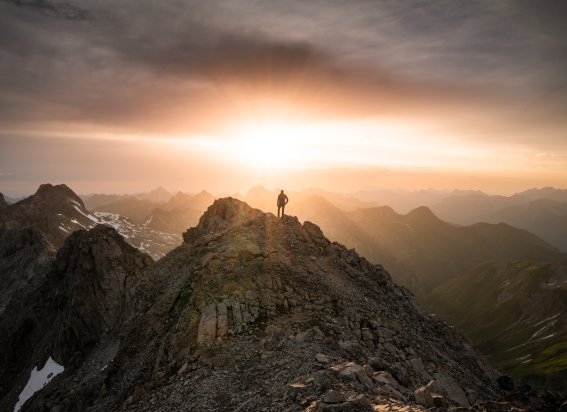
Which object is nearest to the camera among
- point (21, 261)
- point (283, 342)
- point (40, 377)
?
point (283, 342)

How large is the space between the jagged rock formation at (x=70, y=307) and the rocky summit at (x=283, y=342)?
140 feet

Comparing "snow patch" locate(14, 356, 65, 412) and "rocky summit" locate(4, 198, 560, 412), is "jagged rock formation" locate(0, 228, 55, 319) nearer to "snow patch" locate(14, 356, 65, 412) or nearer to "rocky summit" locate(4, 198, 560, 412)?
"snow patch" locate(14, 356, 65, 412)

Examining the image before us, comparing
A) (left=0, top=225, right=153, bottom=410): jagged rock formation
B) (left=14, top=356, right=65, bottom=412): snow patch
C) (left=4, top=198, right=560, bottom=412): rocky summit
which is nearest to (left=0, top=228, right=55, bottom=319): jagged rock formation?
(left=0, top=225, right=153, bottom=410): jagged rock formation

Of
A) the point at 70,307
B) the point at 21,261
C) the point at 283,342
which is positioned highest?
the point at 283,342

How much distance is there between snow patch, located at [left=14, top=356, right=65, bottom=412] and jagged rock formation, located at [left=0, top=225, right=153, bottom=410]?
1.78m

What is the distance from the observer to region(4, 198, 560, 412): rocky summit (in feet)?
71.8

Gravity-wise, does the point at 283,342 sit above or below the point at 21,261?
above

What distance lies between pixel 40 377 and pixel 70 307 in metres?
16.6

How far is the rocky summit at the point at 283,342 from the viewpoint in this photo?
2188 centimetres

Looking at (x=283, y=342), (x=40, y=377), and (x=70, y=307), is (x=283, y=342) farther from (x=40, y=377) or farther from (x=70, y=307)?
(x=70, y=307)

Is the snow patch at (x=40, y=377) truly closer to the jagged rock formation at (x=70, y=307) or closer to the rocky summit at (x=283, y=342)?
the jagged rock formation at (x=70, y=307)

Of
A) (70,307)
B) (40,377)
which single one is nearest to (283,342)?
(40,377)

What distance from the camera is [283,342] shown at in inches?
1161

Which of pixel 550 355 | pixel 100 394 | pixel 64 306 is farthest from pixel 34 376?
pixel 550 355
